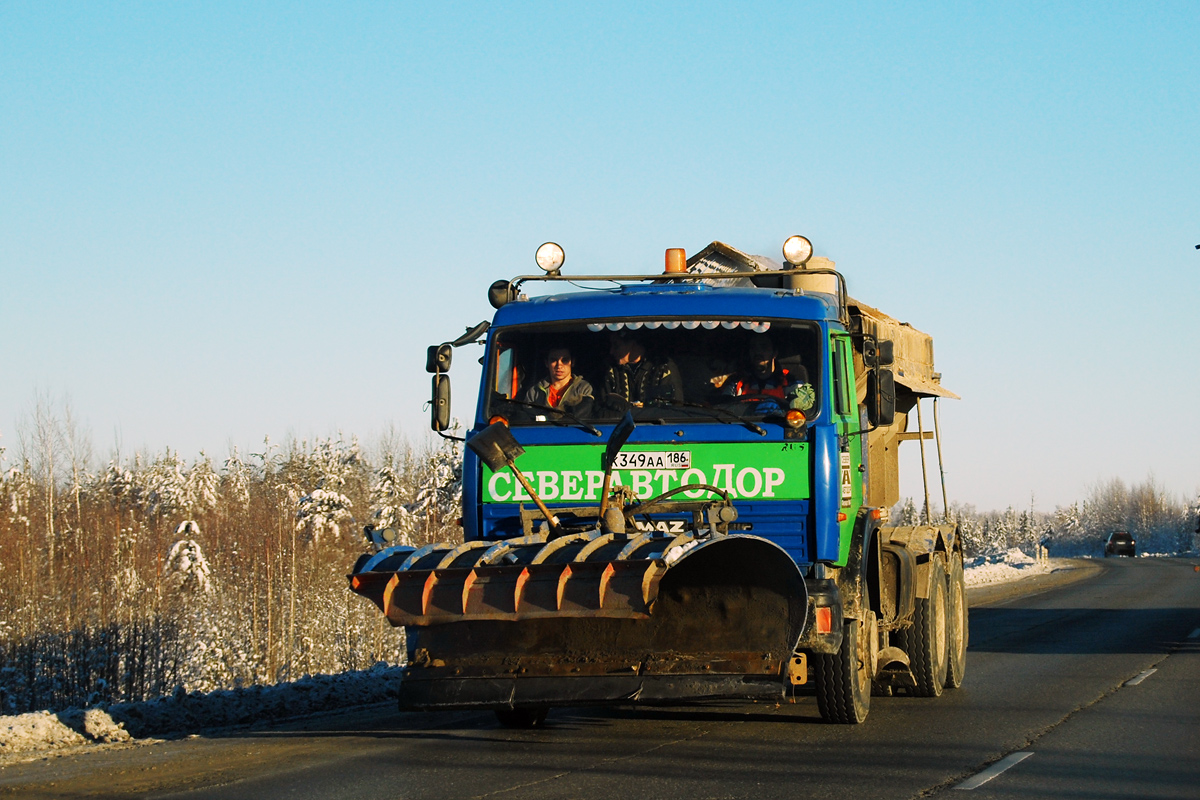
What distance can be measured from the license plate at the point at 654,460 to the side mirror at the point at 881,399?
5.52 feet

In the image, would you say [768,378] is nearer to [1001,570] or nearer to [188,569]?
[1001,570]

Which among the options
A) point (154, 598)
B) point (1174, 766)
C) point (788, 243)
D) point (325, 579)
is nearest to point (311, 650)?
point (154, 598)

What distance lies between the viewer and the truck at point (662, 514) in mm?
7281

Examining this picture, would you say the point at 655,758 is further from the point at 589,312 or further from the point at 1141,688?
the point at 1141,688

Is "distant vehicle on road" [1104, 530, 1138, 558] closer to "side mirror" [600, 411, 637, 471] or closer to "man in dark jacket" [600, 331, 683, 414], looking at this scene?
"man in dark jacket" [600, 331, 683, 414]

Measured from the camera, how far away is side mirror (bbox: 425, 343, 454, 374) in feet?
30.3

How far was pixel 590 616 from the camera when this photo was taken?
699cm

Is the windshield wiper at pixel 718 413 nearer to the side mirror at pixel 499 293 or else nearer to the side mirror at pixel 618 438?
the side mirror at pixel 618 438

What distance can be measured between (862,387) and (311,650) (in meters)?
30.1

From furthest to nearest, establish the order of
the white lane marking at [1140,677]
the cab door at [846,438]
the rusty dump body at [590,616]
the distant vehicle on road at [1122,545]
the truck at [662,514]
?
1. the distant vehicle on road at [1122,545]
2. the white lane marking at [1140,677]
3. the cab door at [846,438]
4. the truck at [662,514]
5. the rusty dump body at [590,616]

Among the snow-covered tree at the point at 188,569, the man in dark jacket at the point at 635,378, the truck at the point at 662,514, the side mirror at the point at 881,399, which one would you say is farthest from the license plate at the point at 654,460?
the snow-covered tree at the point at 188,569

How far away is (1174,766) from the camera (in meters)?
7.48

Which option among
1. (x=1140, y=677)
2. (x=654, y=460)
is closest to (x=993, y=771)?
(x=654, y=460)

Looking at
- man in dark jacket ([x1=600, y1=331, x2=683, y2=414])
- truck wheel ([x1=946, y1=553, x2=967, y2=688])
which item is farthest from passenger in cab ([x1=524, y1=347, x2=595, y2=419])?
truck wheel ([x1=946, y1=553, x2=967, y2=688])
